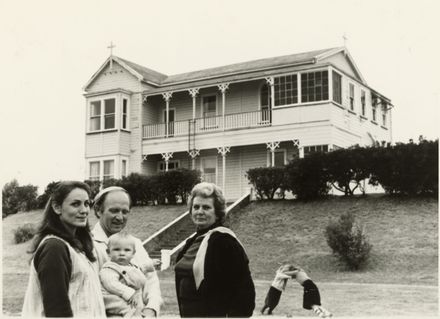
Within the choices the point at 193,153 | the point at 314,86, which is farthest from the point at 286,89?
the point at 193,153

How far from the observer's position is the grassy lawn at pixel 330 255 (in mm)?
10180

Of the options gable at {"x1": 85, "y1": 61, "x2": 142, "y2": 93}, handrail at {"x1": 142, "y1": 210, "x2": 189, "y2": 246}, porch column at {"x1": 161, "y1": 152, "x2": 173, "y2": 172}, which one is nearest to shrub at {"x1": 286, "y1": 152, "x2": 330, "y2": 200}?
handrail at {"x1": 142, "y1": 210, "x2": 189, "y2": 246}

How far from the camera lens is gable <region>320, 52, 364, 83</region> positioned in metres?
26.5

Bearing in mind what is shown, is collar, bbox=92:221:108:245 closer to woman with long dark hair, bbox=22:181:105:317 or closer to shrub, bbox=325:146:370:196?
woman with long dark hair, bbox=22:181:105:317

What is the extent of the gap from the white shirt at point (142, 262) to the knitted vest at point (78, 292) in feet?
1.74

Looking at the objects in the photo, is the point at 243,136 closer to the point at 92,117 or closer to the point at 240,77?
the point at 240,77

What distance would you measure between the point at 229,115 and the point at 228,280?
23.5 metres

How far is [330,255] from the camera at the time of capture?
16.2m

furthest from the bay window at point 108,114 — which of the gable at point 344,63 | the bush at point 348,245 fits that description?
the bush at point 348,245

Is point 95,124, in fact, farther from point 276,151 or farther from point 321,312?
point 321,312

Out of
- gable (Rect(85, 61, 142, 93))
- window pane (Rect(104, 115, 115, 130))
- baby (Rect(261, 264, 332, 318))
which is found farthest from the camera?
gable (Rect(85, 61, 142, 93))

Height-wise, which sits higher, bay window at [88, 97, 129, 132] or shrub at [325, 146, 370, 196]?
bay window at [88, 97, 129, 132]

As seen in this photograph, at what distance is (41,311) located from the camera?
3.22 meters

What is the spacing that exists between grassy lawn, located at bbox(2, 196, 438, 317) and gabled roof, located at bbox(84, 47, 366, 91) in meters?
7.13
